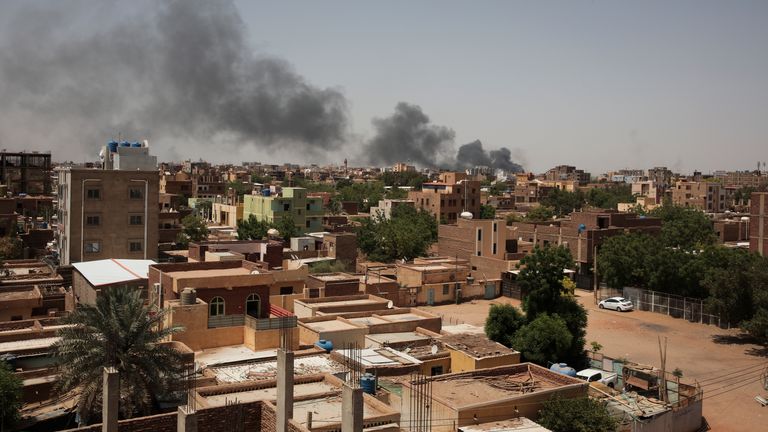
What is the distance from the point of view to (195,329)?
58.9 ft

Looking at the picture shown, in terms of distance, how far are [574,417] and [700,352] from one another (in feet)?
45.6

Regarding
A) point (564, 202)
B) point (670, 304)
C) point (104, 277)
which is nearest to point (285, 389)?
point (104, 277)

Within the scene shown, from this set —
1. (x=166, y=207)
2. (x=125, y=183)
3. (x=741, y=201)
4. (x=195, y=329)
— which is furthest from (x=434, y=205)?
(x=741, y=201)

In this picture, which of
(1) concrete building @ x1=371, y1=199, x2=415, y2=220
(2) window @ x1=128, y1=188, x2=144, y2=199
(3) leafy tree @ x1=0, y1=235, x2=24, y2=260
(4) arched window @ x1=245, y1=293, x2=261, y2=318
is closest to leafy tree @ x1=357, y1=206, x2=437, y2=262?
(1) concrete building @ x1=371, y1=199, x2=415, y2=220

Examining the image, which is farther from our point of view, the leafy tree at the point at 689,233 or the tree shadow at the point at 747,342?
the leafy tree at the point at 689,233

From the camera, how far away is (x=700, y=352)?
88.7 ft

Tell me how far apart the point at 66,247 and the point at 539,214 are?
55298 millimetres

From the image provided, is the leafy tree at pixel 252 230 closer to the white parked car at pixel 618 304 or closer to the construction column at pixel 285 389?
the white parked car at pixel 618 304

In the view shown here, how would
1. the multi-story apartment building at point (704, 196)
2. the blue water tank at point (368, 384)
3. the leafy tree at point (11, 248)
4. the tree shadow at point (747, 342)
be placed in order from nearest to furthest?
1. the blue water tank at point (368, 384)
2. the tree shadow at point (747, 342)
3. the leafy tree at point (11, 248)
4. the multi-story apartment building at point (704, 196)

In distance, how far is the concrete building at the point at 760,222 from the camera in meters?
38.1

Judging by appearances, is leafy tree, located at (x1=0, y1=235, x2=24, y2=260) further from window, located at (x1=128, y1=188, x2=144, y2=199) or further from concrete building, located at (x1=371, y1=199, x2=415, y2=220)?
concrete building, located at (x1=371, y1=199, x2=415, y2=220)

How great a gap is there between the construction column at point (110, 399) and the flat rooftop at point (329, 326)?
10086mm

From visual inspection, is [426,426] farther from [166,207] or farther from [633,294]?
[166,207]

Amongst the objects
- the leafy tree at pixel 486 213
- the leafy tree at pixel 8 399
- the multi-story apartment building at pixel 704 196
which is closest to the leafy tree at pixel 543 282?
the leafy tree at pixel 8 399
